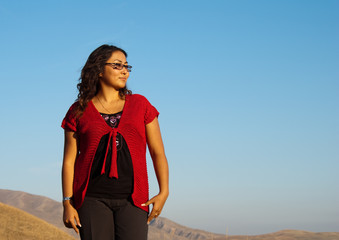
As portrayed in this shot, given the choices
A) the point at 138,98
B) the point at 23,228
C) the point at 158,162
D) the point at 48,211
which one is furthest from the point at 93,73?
the point at 48,211

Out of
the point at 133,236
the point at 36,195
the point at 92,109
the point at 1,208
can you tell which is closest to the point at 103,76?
the point at 92,109

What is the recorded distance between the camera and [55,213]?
133 metres

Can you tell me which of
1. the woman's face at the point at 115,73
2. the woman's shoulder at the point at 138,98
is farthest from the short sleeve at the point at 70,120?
the woman's shoulder at the point at 138,98

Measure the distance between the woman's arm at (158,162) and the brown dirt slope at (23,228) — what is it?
13824 mm

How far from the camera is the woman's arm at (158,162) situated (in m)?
4.05

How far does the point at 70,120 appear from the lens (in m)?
4.31

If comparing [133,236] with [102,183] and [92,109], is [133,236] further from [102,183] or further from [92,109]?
[92,109]

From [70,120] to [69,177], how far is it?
51cm

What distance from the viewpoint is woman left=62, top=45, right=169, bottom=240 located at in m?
3.89

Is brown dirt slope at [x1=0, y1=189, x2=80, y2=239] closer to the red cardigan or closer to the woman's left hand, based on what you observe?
the red cardigan

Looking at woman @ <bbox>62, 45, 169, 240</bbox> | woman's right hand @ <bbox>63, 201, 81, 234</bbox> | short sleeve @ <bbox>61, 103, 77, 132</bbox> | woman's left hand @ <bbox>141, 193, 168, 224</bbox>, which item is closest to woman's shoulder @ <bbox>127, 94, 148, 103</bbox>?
woman @ <bbox>62, 45, 169, 240</bbox>

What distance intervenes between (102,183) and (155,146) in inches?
23.2

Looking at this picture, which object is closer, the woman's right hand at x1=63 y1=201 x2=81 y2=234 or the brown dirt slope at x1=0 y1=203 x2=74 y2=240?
the woman's right hand at x1=63 y1=201 x2=81 y2=234

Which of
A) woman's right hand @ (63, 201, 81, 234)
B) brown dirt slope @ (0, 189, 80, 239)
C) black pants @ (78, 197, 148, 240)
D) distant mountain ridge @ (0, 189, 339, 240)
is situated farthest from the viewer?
brown dirt slope @ (0, 189, 80, 239)
